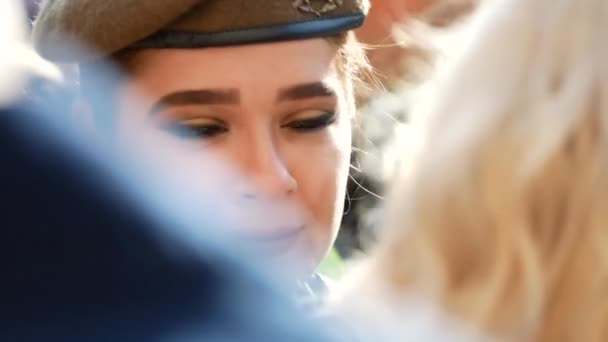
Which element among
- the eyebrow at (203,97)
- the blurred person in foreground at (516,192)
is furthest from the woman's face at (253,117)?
the blurred person in foreground at (516,192)

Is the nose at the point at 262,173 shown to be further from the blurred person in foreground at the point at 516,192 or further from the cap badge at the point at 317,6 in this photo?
the blurred person in foreground at the point at 516,192

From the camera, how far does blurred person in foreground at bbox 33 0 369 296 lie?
681 millimetres

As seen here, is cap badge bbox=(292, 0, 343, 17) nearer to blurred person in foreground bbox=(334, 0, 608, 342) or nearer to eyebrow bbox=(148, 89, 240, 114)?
eyebrow bbox=(148, 89, 240, 114)

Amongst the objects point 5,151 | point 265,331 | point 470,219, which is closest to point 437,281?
point 470,219

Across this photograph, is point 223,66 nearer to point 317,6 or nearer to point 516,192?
point 317,6

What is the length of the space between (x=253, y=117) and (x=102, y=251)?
0.16 meters

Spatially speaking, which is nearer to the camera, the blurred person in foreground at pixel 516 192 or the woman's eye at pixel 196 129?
the blurred person in foreground at pixel 516 192

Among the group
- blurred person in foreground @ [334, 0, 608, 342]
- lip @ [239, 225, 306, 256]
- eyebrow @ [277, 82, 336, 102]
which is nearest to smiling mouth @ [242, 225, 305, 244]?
lip @ [239, 225, 306, 256]

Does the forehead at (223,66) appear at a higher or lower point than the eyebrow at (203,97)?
higher

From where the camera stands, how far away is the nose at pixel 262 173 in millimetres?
680

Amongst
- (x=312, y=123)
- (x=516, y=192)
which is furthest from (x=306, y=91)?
(x=516, y=192)

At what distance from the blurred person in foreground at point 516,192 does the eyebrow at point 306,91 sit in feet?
0.86

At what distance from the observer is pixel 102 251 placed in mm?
718

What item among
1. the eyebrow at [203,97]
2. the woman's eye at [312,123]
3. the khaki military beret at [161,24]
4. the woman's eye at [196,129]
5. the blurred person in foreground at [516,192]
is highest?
the khaki military beret at [161,24]
